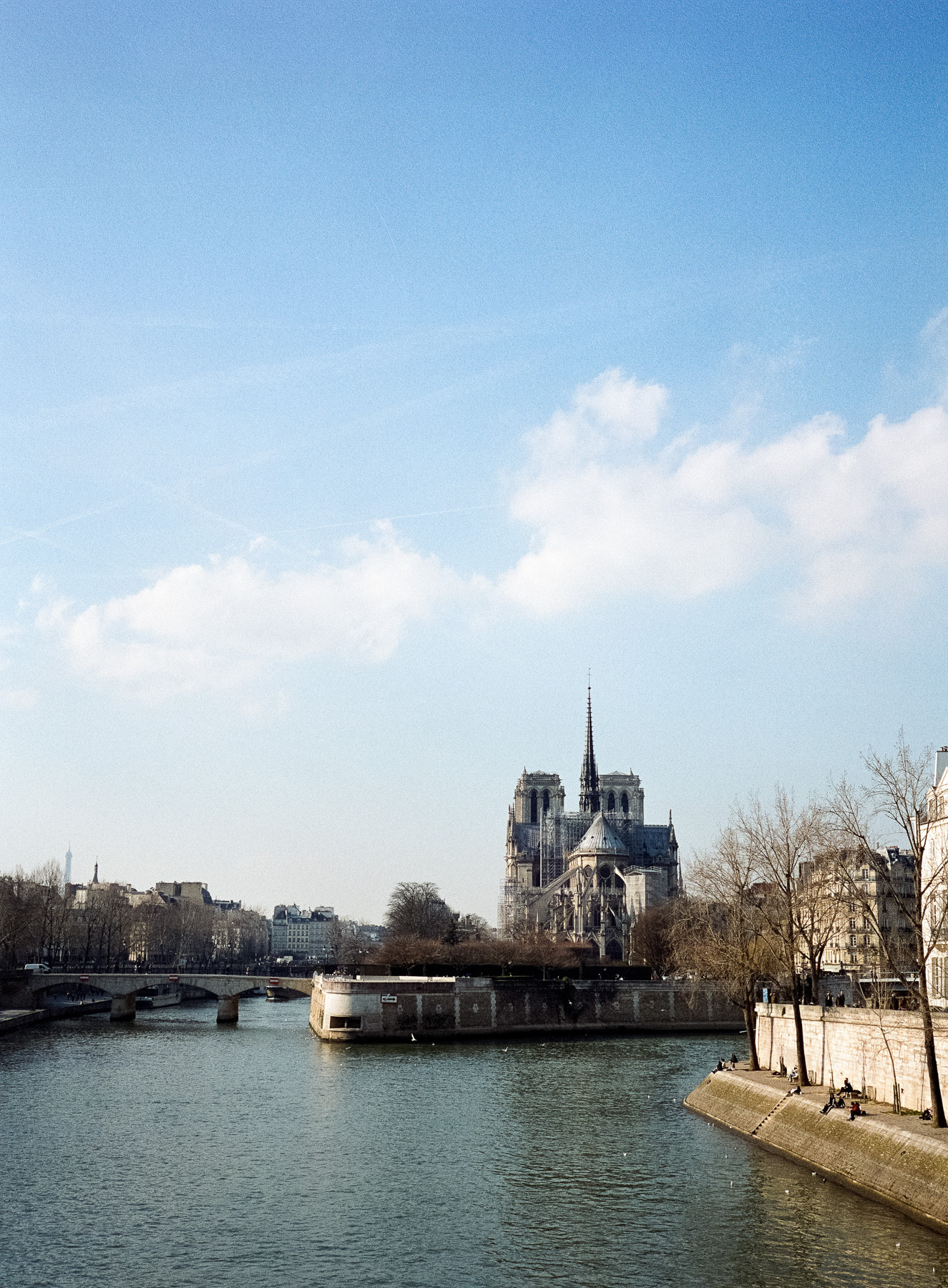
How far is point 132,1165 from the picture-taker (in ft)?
121

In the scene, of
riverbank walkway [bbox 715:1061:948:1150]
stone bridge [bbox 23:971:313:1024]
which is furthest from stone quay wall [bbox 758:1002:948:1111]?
stone bridge [bbox 23:971:313:1024]

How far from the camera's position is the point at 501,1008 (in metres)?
82.0

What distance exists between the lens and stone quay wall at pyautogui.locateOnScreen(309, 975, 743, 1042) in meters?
76.9

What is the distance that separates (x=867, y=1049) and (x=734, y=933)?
36.5 ft

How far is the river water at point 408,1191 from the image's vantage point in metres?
26.6

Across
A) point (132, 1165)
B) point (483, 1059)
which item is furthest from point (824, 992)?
point (132, 1165)

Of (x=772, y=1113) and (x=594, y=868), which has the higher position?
(x=594, y=868)

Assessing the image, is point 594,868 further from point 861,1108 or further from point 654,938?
point 861,1108

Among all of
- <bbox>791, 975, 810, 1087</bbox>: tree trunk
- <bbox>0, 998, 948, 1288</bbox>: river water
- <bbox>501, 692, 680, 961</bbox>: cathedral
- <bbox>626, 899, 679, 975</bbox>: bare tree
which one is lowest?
<bbox>0, 998, 948, 1288</bbox>: river water

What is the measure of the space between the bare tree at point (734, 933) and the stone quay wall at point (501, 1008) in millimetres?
22909

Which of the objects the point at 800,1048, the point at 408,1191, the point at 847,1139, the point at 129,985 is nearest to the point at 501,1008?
the point at 129,985

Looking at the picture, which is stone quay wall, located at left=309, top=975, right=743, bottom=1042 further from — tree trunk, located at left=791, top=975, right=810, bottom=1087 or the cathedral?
the cathedral

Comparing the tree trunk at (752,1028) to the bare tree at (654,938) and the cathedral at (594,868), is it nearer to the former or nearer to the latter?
the bare tree at (654,938)

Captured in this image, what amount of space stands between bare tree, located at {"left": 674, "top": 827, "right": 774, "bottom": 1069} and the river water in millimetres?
5345
